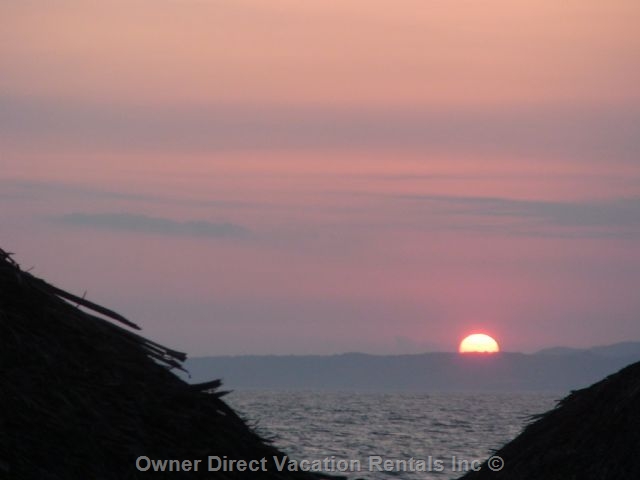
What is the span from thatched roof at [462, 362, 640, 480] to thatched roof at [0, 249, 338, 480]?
16.0 feet

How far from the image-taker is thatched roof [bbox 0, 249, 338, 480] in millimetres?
6484

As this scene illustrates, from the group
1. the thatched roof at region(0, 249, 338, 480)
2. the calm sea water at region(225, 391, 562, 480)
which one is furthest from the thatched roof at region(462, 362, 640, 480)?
the calm sea water at region(225, 391, 562, 480)

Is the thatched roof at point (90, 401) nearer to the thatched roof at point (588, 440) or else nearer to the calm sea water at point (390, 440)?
the thatched roof at point (588, 440)

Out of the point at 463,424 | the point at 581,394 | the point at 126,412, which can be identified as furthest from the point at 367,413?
the point at 126,412

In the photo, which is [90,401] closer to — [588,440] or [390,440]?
[588,440]

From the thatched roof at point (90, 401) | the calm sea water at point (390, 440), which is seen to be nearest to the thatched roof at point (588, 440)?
the thatched roof at point (90, 401)

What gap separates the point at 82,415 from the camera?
267 inches

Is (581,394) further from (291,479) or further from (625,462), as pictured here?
(291,479)

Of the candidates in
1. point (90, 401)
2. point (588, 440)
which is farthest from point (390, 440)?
point (90, 401)

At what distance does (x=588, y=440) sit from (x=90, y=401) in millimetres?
7036

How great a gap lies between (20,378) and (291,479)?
2.15 metres

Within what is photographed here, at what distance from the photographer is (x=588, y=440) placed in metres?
12.1

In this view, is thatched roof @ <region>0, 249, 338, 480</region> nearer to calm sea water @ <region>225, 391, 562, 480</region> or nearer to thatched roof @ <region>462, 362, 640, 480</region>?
thatched roof @ <region>462, 362, 640, 480</region>

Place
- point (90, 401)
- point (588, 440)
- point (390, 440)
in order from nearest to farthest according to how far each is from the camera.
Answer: point (90, 401)
point (588, 440)
point (390, 440)
